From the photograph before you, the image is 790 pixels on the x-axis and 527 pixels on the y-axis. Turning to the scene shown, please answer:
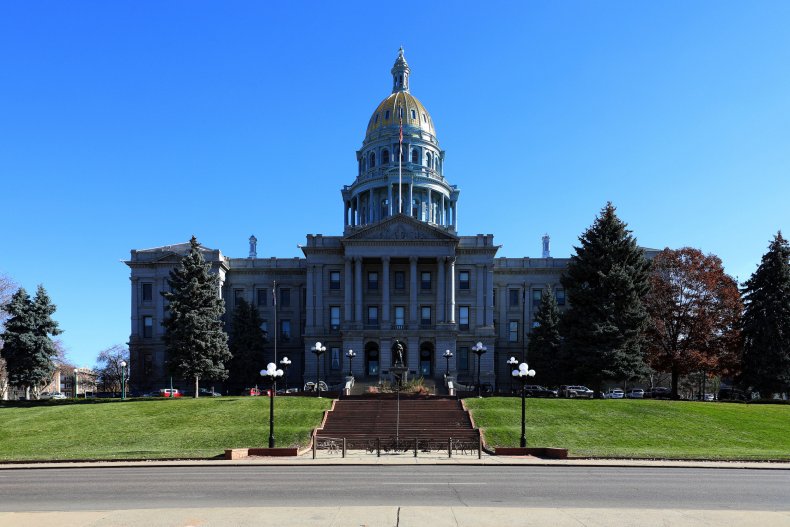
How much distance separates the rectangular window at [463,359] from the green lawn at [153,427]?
2804 cm

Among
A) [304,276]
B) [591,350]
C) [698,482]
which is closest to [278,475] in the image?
[698,482]

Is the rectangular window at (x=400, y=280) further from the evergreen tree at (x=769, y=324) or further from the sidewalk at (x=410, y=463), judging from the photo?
the sidewalk at (x=410, y=463)

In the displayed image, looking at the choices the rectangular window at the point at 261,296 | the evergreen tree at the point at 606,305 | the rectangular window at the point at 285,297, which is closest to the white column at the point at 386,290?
the rectangular window at the point at 285,297

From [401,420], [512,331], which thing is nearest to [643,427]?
[401,420]

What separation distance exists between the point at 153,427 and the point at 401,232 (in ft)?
125

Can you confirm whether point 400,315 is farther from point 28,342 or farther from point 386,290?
point 28,342

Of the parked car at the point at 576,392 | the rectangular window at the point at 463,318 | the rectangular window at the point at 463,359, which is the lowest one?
the parked car at the point at 576,392

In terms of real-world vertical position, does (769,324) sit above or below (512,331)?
above

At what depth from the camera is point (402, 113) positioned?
307ft

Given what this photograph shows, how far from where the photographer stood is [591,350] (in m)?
49.2

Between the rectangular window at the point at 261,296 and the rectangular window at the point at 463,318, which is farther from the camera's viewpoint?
the rectangular window at the point at 261,296

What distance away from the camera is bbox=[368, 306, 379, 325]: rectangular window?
7150 cm

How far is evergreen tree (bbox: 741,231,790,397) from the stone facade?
22362 millimetres

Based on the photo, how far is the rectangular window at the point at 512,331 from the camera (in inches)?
3034
